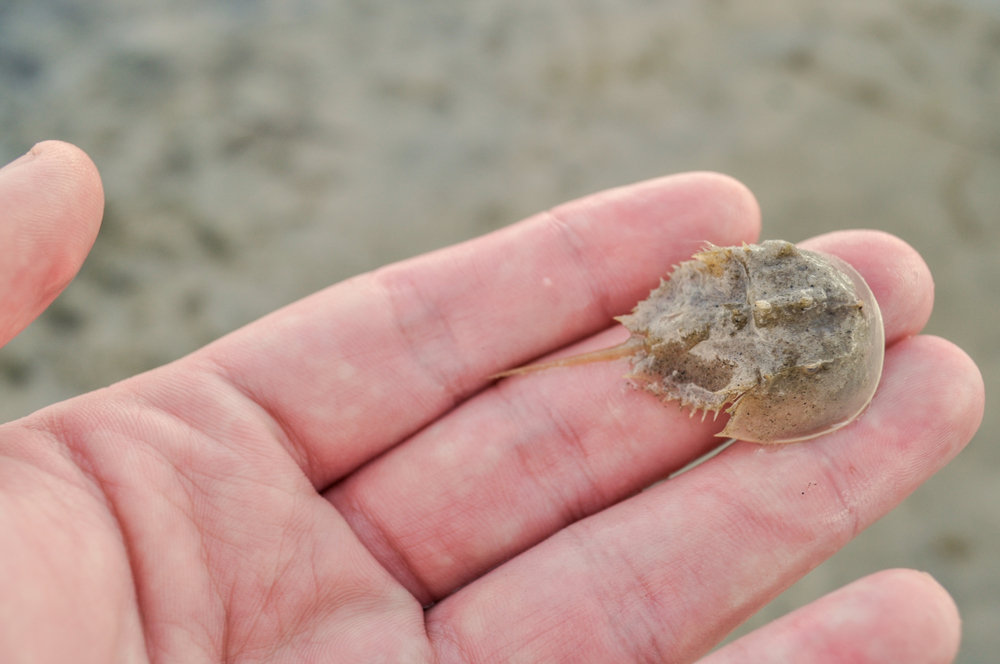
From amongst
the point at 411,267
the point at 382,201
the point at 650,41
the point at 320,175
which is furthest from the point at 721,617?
the point at 650,41

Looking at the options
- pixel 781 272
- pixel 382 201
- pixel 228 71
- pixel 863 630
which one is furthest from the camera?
pixel 228 71

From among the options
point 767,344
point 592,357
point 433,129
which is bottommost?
point 592,357

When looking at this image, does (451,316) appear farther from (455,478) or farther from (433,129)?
(433,129)

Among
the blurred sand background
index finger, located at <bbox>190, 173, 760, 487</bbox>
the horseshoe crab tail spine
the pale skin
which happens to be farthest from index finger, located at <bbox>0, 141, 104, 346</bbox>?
the blurred sand background

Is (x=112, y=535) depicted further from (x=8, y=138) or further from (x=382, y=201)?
(x=8, y=138)

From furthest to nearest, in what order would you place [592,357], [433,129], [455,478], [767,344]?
[433,129]
[592,357]
[455,478]
[767,344]

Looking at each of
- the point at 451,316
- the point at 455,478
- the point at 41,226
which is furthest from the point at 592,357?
the point at 41,226

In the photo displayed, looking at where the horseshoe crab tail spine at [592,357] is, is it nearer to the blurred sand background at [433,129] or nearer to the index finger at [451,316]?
the index finger at [451,316]
